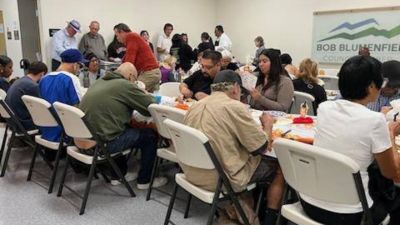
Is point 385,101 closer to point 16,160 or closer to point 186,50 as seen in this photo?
point 16,160

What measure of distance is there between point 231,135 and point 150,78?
2.70m

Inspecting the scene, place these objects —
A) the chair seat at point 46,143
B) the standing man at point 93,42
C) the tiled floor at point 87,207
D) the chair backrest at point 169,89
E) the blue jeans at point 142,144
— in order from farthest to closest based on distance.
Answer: the standing man at point 93,42 < the chair backrest at point 169,89 < the chair seat at point 46,143 < the blue jeans at point 142,144 < the tiled floor at point 87,207

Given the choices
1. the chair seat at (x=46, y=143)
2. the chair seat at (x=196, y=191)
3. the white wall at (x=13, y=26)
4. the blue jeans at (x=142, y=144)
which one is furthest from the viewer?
the white wall at (x=13, y=26)

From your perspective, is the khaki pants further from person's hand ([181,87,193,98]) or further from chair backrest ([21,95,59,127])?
chair backrest ([21,95,59,127])

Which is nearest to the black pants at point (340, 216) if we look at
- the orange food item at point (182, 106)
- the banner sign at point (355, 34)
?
the orange food item at point (182, 106)

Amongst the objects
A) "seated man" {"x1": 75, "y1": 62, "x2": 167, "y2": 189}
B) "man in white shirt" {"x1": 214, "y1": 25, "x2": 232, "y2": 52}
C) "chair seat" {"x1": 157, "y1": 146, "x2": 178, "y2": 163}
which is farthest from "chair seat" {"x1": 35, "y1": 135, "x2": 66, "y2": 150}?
"man in white shirt" {"x1": 214, "y1": 25, "x2": 232, "y2": 52}

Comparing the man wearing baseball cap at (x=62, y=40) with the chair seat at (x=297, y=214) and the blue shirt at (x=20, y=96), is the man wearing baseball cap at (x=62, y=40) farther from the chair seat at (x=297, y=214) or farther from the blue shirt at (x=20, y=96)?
the chair seat at (x=297, y=214)

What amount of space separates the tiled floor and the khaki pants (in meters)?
1.54

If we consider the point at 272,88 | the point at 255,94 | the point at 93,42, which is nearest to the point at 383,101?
the point at 272,88

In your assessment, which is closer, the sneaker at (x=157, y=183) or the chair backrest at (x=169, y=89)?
the sneaker at (x=157, y=183)

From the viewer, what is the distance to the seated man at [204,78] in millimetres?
3494

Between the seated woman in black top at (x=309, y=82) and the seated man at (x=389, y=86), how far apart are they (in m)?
0.79

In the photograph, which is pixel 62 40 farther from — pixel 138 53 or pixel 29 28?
pixel 138 53

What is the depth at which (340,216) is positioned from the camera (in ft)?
5.37
